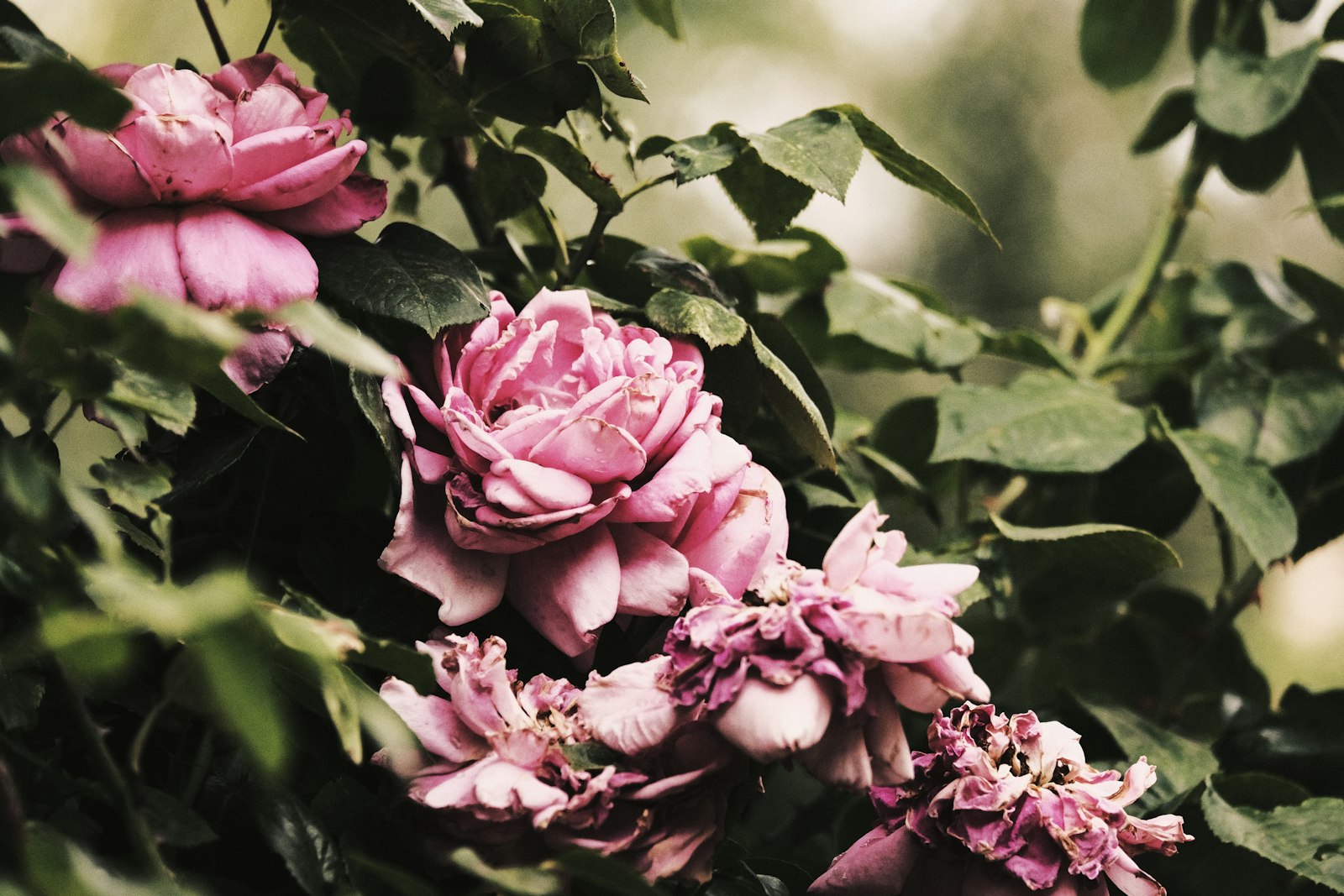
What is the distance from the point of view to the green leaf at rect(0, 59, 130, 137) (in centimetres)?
27

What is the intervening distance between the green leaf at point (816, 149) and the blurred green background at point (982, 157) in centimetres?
136

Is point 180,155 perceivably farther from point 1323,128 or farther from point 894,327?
point 1323,128

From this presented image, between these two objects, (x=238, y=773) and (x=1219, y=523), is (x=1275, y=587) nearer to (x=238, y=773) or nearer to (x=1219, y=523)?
(x=1219, y=523)

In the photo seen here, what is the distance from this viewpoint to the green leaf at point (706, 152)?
1.53 feet

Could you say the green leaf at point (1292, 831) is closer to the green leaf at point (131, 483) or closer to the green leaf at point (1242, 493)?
the green leaf at point (1242, 493)

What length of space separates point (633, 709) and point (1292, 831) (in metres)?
0.36

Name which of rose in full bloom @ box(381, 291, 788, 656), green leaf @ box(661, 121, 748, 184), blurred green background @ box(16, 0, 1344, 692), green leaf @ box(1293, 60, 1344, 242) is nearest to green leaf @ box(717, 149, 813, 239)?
green leaf @ box(661, 121, 748, 184)

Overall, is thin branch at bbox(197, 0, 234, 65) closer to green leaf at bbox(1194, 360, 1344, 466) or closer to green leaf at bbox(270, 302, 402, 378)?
green leaf at bbox(270, 302, 402, 378)

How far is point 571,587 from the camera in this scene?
38 centimetres

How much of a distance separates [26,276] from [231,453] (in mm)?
96

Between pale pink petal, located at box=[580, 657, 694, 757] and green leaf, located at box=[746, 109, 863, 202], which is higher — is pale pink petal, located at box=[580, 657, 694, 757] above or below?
below

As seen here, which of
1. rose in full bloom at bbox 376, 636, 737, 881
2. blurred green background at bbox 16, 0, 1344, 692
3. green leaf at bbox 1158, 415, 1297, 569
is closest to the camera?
rose in full bloom at bbox 376, 636, 737, 881

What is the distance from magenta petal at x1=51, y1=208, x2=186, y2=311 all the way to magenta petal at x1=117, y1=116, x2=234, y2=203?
0.01 m

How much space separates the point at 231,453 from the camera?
1.30ft
